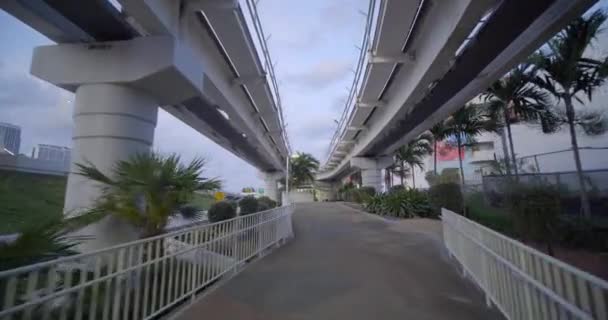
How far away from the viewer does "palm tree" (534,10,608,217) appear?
629 cm

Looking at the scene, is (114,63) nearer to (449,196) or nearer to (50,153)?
(50,153)

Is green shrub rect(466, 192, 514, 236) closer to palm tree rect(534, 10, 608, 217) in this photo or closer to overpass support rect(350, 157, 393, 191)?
palm tree rect(534, 10, 608, 217)

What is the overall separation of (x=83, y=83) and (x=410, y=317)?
5493 mm

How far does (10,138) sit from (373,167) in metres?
18.9

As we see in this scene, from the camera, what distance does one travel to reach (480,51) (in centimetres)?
501

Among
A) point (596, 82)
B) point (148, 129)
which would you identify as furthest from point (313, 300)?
point (596, 82)

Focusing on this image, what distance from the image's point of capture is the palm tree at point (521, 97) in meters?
8.21

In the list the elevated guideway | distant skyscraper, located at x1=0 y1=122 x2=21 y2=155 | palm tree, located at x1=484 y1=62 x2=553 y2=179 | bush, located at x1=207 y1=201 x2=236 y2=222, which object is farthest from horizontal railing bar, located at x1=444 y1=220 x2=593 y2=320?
bush, located at x1=207 y1=201 x2=236 y2=222

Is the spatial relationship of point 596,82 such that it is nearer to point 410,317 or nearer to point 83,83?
point 410,317

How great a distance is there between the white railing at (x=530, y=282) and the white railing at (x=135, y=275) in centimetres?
339

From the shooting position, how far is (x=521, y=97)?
8.52 metres

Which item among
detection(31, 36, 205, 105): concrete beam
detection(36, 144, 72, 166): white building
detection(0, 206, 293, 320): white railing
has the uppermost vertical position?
detection(31, 36, 205, 105): concrete beam

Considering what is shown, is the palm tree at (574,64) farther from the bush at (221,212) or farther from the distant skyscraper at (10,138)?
the distant skyscraper at (10,138)

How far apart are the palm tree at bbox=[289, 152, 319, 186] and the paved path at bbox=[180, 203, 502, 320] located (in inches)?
1193
